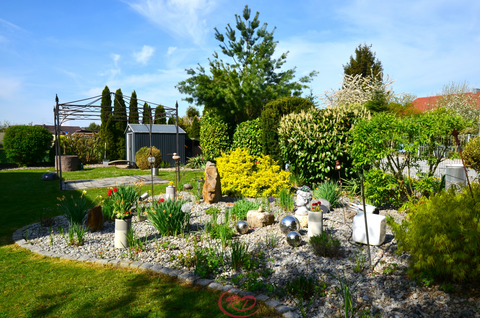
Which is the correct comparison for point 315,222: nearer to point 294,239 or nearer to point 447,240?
point 294,239

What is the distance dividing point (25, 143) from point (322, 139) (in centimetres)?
1888

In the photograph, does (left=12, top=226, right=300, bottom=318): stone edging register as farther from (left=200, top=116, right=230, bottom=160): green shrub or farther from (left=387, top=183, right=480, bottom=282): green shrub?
(left=200, top=116, right=230, bottom=160): green shrub

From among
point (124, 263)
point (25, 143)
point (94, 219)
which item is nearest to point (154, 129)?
point (25, 143)

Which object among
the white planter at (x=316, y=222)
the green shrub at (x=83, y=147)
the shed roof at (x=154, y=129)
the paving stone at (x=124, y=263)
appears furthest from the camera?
the green shrub at (x=83, y=147)

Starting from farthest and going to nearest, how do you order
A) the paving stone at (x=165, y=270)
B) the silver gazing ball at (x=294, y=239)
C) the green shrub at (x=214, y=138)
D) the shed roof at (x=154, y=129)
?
the shed roof at (x=154, y=129) → the green shrub at (x=214, y=138) → the silver gazing ball at (x=294, y=239) → the paving stone at (x=165, y=270)

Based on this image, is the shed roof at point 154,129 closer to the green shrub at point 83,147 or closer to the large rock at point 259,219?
the green shrub at point 83,147

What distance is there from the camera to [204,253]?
3.97 meters

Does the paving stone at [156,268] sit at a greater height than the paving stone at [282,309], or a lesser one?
greater

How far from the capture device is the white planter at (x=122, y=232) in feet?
14.9

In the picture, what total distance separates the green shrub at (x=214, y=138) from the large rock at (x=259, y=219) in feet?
33.3

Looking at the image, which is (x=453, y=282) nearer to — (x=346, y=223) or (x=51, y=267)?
(x=346, y=223)

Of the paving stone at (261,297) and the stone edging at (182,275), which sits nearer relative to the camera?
the stone edging at (182,275)

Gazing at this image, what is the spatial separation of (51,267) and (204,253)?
213 cm

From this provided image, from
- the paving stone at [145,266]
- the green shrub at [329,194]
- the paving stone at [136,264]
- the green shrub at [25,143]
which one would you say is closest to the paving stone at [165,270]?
the paving stone at [145,266]
